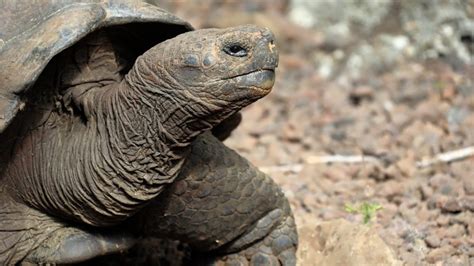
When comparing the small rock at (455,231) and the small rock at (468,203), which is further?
the small rock at (468,203)

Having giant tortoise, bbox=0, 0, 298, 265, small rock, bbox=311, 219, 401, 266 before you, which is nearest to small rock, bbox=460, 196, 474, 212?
small rock, bbox=311, 219, 401, 266

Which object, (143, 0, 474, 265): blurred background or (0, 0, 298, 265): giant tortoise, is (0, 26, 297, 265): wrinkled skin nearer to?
(0, 0, 298, 265): giant tortoise

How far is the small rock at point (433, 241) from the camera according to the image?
129 inches

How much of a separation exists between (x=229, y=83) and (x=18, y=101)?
0.61 metres

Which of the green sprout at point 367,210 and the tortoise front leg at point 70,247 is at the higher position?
the tortoise front leg at point 70,247

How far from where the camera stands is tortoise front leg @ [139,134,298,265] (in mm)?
2893

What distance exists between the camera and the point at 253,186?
304cm

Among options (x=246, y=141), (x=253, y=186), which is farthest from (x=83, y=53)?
(x=246, y=141)

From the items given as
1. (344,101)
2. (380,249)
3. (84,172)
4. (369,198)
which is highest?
(84,172)

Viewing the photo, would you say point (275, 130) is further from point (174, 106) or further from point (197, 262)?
point (174, 106)

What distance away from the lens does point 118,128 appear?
2.65 meters

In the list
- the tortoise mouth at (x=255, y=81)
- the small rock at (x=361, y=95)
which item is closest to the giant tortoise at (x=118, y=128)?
the tortoise mouth at (x=255, y=81)

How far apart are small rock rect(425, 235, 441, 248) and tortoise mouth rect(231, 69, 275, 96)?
3.88 ft

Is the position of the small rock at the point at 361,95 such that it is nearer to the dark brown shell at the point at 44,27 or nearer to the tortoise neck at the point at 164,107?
the dark brown shell at the point at 44,27
